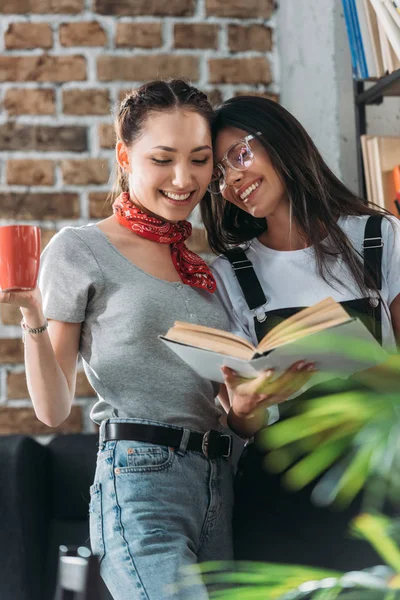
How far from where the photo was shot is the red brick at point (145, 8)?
2217mm

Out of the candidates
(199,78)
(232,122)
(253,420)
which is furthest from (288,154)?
(199,78)

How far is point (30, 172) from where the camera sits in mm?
2205

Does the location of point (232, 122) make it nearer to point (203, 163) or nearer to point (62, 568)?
point (203, 163)

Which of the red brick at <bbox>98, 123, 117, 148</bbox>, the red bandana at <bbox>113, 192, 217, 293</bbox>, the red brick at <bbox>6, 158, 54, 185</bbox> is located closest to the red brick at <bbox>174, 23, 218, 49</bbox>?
the red brick at <bbox>98, 123, 117, 148</bbox>

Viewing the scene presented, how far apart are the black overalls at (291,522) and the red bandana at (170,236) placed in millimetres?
169

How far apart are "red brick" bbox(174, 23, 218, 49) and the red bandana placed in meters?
1.00

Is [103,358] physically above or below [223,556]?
above

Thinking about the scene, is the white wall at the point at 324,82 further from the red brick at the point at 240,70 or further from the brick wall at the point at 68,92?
the brick wall at the point at 68,92

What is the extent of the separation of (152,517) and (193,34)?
1609 millimetres

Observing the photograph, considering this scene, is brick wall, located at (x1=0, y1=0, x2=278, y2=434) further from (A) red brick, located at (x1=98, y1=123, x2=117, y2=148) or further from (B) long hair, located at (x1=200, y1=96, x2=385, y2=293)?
(B) long hair, located at (x1=200, y1=96, x2=385, y2=293)

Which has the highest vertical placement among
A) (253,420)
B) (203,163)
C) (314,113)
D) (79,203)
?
(314,113)

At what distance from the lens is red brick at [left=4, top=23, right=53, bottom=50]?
219 centimetres

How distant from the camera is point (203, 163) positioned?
56.5 inches

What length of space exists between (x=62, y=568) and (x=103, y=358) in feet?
1.20
